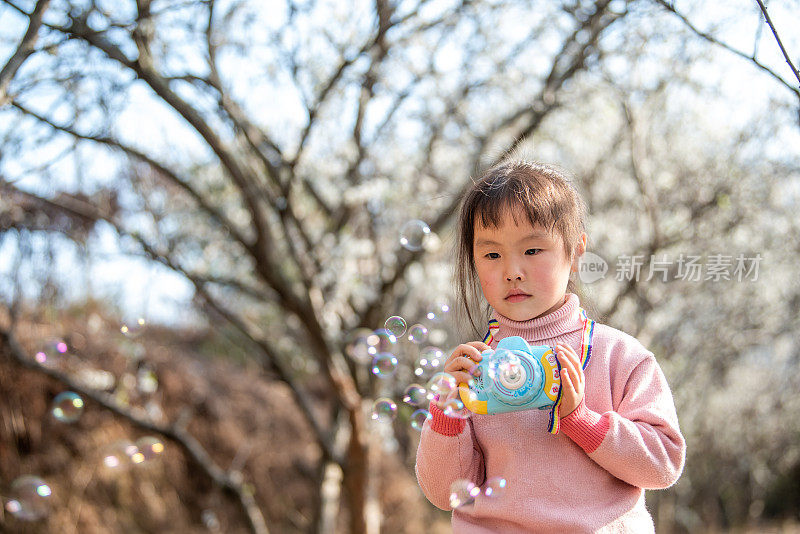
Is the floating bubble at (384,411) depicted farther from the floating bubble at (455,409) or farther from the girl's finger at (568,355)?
the girl's finger at (568,355)

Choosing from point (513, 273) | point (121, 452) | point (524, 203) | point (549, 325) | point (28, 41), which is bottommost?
point (121, 452)

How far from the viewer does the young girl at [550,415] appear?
161 cm

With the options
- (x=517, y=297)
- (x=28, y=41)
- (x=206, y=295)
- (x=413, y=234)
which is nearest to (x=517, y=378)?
(x=517, y=297)

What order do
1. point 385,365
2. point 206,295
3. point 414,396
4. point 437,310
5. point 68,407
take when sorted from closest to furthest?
point 414,396 → point 385,365 → point 437,310 → point 68,407 → point 206,295

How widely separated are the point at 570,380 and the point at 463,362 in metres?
0.22

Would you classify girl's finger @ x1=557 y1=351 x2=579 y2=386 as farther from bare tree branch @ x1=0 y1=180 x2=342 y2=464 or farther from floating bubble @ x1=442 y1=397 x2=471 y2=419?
bare tree branch @ x1=0 y1=180 x2=342 y2=464

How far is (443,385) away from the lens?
1702mm

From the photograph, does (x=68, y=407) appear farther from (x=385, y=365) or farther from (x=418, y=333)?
(x=418, y=333)

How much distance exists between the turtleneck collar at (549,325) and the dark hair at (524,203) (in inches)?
4.7

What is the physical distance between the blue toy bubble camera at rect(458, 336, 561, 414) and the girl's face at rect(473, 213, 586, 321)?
0.15 m

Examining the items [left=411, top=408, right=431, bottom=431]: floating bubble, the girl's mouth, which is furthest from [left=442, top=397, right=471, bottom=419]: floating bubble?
[left=411, top=408, right=431, bottom=431]: floating bubble

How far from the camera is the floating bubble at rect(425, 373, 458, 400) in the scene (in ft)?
5.47

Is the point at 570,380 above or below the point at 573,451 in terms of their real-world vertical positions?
above

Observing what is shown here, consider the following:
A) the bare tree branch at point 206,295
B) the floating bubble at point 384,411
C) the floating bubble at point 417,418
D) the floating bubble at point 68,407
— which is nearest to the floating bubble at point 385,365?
the floating bubble at point 384,411
